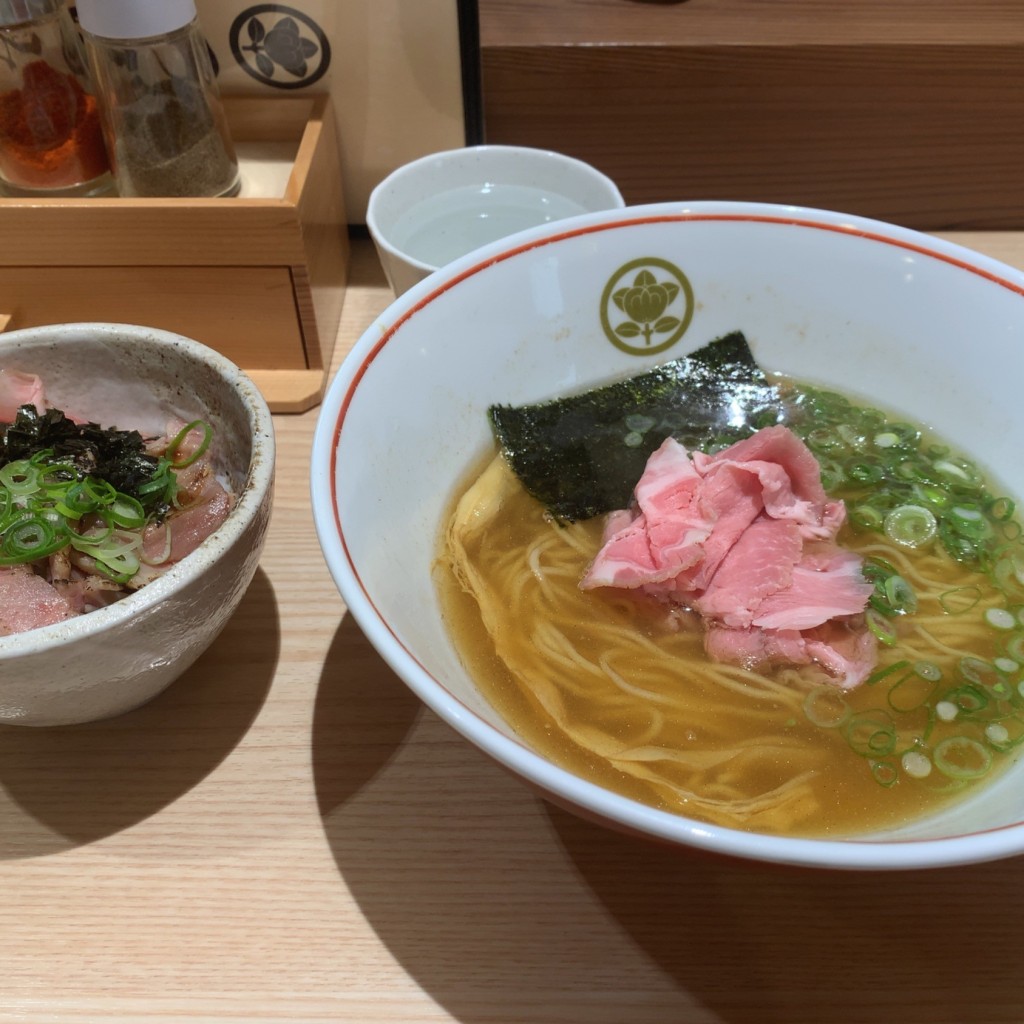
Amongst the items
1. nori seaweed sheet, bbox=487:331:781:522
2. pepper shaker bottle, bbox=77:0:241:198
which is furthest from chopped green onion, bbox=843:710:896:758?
pepper shaker bottle, bbox=77:0:241:198

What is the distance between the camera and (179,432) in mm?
1295

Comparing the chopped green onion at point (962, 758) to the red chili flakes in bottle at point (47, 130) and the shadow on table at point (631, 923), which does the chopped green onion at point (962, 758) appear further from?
the red chili flakes in bottle at point (47, 130)

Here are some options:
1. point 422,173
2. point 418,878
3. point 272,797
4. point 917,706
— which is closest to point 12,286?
point 422,173

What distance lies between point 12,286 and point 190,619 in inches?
38.2

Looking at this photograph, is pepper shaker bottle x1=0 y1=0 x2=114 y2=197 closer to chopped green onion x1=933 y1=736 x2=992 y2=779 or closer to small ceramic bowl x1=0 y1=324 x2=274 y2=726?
small ceramic bowl x1=0 y1=324 x2=274 y2=726

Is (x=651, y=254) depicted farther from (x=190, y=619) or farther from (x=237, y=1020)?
(x=237, y=1020)

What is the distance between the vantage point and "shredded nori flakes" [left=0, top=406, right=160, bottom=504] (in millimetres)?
1225

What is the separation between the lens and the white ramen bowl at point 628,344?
3.39 ft

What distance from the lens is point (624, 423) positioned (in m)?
1.42

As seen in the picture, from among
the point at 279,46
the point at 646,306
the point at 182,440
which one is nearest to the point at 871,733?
the point at 646,306

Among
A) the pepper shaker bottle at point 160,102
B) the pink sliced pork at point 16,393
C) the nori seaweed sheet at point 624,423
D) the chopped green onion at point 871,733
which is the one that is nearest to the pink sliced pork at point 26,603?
the pink sliced pork at point 16,393

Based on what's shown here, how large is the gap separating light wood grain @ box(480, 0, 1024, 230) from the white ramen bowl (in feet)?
1.86

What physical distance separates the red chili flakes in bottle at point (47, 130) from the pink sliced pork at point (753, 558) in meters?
1.22

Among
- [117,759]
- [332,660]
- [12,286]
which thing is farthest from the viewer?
[12,286]
